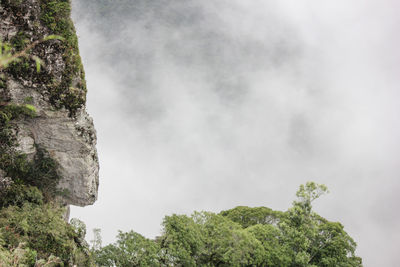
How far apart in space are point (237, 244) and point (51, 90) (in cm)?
1718

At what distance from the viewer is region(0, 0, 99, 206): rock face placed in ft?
58.0

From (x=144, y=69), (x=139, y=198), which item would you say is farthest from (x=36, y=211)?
(x=144, y=69)

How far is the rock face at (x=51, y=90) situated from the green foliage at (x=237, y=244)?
5.57 meters

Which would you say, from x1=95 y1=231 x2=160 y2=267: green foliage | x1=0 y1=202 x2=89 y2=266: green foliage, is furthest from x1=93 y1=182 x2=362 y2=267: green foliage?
x1=0 y1=202 x2=89 y2=266: green foliage

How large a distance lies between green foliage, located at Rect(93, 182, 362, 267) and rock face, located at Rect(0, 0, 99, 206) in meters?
5.57

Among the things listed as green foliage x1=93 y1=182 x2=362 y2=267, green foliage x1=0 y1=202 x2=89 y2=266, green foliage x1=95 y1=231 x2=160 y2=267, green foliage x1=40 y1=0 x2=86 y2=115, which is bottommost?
green foliage x1=0 y1=202 x2=89 y2=266

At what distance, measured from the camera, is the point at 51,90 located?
18.4 meters

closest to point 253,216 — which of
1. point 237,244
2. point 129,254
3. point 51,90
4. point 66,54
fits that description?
point 237,244

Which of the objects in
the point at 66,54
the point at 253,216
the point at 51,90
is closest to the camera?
the point at 51,90

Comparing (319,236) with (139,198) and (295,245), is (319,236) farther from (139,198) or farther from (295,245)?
(139,198)

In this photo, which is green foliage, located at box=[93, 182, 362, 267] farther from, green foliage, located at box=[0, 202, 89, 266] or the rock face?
green foliage, located at box=[0, 202, 89, 266]

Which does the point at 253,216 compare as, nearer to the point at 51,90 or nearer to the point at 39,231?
the point at 39,231

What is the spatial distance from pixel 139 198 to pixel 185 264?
112 m

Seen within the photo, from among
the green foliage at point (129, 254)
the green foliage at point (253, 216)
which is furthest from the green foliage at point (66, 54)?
the green foliage at point (253, 216)
